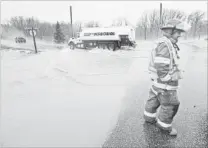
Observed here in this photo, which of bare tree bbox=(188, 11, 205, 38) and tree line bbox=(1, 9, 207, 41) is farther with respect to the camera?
bare tree bbox=(188, 11, 205, 38)

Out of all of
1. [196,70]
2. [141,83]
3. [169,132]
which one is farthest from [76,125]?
[196,70]

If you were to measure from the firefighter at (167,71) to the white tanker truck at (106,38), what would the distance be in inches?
543

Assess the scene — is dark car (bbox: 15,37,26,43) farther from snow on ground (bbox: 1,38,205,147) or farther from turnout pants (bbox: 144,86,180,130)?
turnout pants (bbox: 144,86,180,130)

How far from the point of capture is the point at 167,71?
2.46 metres

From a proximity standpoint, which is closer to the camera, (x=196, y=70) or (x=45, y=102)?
(x=45, y=102)

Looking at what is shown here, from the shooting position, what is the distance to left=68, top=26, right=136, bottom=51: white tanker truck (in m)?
16.8

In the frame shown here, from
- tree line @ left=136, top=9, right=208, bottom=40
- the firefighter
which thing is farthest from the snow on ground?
tree line @ left=136, top=9, right=208, bottom=40

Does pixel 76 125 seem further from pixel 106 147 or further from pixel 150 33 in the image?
pixel 150 33

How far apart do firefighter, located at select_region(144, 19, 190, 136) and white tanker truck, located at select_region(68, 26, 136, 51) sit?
1379 centimetres

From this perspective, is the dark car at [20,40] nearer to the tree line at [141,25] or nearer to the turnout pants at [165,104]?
the tree line at [141,25]

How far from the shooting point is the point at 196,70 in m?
7.13

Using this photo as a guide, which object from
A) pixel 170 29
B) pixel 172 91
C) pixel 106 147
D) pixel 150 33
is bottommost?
pixel 106 147

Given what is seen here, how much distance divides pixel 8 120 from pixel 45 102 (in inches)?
36.7

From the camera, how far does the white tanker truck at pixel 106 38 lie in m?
16.8
